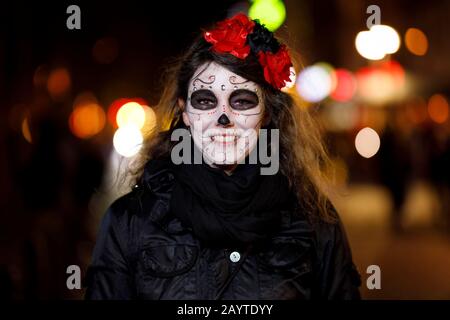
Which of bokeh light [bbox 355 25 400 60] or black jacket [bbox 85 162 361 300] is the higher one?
bokeh light [bbox 355 25 400 60]

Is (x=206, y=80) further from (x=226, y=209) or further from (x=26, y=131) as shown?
(x=26, y=131)

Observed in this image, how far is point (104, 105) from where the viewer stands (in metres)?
34.7

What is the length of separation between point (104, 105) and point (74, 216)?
24.7 meters

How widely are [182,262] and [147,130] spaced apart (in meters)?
0.97

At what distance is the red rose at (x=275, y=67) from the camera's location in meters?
3.63

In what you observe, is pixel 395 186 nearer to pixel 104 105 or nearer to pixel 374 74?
pixel 374 74

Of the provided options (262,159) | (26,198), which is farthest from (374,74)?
(262,159)

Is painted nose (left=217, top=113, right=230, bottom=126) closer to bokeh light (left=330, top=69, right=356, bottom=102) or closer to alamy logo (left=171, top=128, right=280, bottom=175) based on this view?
alamy logo (left=171, top=128, right=280, bottom=175)

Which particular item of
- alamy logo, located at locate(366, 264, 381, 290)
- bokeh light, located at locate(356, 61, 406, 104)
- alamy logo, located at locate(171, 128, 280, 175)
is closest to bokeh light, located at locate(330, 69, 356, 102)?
bokeh light, located at locate(356, 61, 406, 104)

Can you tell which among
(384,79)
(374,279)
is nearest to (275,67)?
(374,279)

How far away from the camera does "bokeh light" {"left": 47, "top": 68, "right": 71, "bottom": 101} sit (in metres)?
17.0

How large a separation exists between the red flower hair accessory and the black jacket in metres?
0.75

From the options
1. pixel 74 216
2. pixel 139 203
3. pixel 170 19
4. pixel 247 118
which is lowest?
pixel 74 216

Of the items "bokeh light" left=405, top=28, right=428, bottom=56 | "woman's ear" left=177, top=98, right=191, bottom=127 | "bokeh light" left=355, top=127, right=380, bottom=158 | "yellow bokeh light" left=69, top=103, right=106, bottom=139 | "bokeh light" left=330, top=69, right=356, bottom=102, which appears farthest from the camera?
"bokeh light" left=330, top=69, right=356, bottom=102
